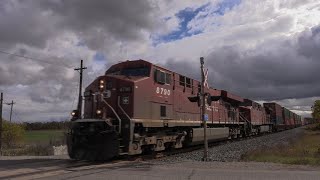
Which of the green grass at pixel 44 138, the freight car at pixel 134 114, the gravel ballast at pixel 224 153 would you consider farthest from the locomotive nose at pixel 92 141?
the green grass at pixel 44 138

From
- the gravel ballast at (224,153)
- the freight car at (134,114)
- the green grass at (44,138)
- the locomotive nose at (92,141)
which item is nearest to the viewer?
→ the locomotive nose at (92,141)

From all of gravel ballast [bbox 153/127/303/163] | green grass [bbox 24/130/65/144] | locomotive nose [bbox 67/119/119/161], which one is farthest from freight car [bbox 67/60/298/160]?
green grass [bbox 24/130/65/144]

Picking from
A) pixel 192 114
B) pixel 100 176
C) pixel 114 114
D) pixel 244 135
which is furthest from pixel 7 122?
pixel 100 176

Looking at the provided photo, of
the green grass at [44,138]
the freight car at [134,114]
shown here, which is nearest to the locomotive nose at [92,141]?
the freight car at [134,114]

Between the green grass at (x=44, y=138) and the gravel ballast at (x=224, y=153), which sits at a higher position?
the green grass at (x=44, y=138)

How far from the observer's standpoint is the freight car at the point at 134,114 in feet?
51.0

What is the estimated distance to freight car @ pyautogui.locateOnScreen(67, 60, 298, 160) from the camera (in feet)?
51.0

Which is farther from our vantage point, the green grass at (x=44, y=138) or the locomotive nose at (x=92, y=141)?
the green grass at (x=44, y=138)

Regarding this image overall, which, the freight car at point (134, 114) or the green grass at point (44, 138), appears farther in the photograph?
the green grass at point (44, 138)

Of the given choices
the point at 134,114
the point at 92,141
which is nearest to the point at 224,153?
the point at 134,114

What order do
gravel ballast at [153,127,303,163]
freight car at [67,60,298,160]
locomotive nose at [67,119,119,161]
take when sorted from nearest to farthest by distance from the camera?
locomotive nose at [67,119,119,161], freight car at [67,60,298,160], gravel ballast at [153,127,303,163]

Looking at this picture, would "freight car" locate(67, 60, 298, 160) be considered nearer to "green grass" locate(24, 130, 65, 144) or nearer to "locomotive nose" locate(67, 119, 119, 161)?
"locomotive nose" locate(67, 119, 119, 161)

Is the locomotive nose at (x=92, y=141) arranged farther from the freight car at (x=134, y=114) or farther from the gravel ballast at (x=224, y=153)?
the gravel ballast at (x=224, y=153)

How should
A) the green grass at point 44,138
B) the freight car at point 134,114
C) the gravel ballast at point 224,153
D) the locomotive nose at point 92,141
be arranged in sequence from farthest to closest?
the green grass at point 44,138, the gravel ballast at point 224,153, the freight car at point 134,114, the locomotive nose at point 92,141
